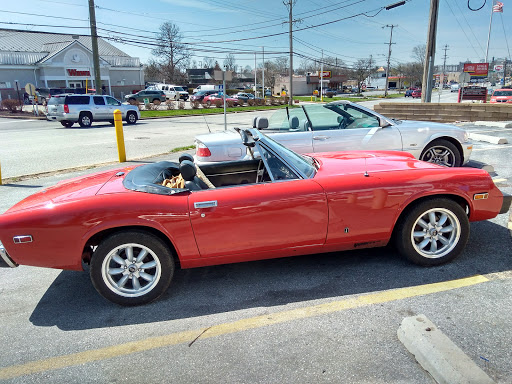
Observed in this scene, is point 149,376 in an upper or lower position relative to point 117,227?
lower

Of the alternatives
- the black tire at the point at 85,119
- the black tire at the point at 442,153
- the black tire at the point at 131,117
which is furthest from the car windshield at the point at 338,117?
the black tire at the point at 131,117

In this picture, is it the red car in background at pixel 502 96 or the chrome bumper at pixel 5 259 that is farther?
the red car in background at pixel 502 96

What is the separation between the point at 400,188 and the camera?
3334 millimetres

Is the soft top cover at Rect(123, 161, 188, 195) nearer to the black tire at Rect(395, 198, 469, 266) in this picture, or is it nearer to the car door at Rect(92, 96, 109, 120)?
the black tire at Rect(395, 198, 469, 266)

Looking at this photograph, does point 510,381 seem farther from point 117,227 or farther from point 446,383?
point 117,227

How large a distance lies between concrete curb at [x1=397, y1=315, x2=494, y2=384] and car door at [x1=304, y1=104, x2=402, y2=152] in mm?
4177

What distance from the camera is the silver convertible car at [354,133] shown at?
649 cm

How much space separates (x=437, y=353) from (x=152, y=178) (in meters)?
2.69

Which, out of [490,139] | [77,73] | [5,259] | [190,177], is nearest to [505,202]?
[190,177]

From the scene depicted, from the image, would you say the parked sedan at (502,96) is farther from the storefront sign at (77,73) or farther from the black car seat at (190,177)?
the storefront sign at (77,73)

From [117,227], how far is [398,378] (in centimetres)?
228

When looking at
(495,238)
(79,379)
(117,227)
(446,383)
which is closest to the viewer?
(446,383)

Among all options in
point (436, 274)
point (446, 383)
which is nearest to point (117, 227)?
point (446, 383)

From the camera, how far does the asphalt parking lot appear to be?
241cm
